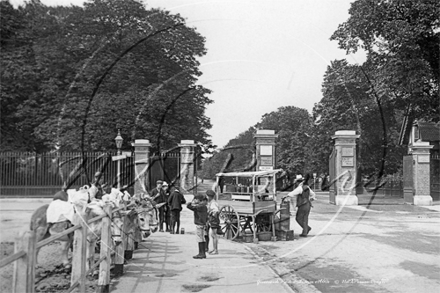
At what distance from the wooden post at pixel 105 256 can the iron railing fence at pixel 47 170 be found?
1936 centimetres

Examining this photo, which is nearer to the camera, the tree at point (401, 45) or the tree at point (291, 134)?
the tree at point (401, 45)

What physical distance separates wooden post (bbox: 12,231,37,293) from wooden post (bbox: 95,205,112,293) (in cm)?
271

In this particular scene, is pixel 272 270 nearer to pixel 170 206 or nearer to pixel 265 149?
pixel 170 206

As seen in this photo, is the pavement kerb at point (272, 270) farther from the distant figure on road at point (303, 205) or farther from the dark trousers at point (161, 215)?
the dark trousers at point (161, 215)

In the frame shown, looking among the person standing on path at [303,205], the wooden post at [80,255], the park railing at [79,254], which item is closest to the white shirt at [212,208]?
the park railing at [79,254]

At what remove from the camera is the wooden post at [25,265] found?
335 centimetres

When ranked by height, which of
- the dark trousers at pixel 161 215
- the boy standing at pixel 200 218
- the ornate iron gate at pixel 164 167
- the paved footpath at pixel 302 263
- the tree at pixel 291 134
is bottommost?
the paved footpath at pixel 302 263

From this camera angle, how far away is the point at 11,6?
92.0 feet

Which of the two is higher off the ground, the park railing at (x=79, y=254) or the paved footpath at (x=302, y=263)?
the park railing at (x=79, y=254)

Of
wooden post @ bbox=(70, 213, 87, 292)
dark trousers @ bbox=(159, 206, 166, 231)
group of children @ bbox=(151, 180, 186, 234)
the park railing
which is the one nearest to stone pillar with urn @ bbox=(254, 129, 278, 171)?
group of children @ bbox=(151, 180, 186, 234)

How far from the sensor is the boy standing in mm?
8812

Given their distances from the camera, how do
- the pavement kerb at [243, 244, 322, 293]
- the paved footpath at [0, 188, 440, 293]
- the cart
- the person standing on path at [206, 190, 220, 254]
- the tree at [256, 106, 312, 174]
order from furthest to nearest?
the tree at [256, 106, 312, 174] → the cart → the person standing on path at [206, 190, 220, 254] → the paved footpath at [0, 188, 440, 293] → the pavement kerb at [243, 244, 322, 293]

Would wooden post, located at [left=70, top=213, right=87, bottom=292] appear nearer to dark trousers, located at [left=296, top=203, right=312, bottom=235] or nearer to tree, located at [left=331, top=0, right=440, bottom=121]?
dark trousers, located at [left=296, top=203, right=312, bottom=235]

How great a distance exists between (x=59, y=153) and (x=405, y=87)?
18588 millimetres
